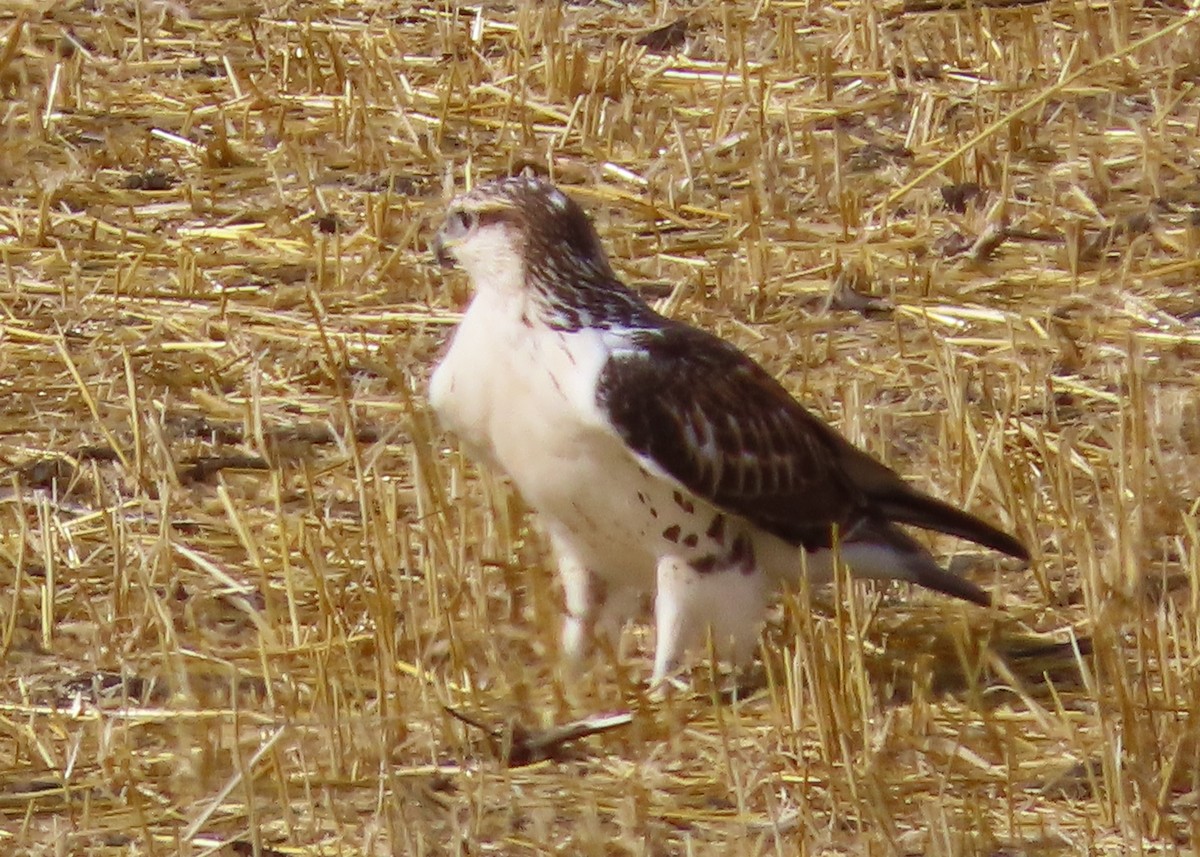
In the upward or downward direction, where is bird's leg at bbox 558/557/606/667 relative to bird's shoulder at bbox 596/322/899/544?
downward

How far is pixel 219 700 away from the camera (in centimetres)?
487

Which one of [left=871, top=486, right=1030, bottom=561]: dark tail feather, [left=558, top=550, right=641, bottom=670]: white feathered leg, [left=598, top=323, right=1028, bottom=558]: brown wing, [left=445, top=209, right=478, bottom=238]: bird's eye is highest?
[left=445, top=209, right=478, bottom=238]: bird's eye

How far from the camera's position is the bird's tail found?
5.18 m

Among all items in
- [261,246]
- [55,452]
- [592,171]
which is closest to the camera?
[55,452]

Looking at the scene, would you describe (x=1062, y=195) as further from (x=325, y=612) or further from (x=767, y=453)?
(x=325, y=612)

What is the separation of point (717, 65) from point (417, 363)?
7.86ft

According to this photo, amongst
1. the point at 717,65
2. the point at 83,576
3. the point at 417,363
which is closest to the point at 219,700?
the point at 83,576

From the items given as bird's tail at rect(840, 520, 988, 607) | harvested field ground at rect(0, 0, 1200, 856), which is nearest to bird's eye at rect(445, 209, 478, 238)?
harvested field ground at rect(0, 0, 1200, 856)

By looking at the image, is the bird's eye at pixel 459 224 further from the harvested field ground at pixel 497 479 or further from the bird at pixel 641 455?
the harvested field ground at pixel 497 479

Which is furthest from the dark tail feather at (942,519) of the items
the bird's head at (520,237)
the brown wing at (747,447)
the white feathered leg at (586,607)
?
the bird's head at (520,237)

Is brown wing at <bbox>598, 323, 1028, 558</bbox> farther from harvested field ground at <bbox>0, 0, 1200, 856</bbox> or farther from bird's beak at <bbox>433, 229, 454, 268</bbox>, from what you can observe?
bird's beak at <bbox>433, 229, 454, 268</bbox>

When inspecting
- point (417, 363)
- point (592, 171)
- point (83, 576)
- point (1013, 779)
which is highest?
point (592, 171)

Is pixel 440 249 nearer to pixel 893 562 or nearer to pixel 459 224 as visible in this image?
pixel 459 224

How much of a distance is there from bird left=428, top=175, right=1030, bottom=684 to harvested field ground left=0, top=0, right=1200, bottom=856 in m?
0.13
